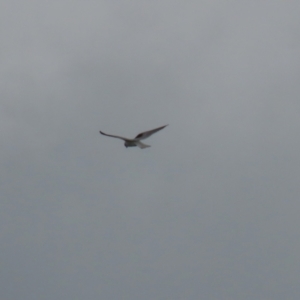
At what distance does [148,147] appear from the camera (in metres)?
62.0
